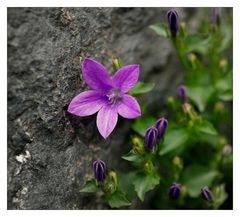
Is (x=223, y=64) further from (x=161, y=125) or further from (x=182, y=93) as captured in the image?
(x=161, y=125)

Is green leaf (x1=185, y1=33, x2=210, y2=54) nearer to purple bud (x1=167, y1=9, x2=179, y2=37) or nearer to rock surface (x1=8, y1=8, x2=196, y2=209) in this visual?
purple bud (x1=167, y1=9, x2=179, y2=37)

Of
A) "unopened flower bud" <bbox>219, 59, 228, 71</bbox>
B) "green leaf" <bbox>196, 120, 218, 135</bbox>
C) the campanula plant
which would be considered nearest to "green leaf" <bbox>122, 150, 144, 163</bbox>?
the campanula plant

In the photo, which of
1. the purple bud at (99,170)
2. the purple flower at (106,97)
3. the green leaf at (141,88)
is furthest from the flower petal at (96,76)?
the purple bud at (99,170)

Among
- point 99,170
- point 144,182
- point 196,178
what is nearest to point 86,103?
point 99,170

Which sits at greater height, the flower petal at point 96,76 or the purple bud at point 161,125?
the flower petal at point 96,76

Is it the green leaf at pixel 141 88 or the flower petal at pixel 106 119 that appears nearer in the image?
the flower petal at pixel 106 119

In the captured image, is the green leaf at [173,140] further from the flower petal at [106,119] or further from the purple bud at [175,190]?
the flower petal at [106,119]
